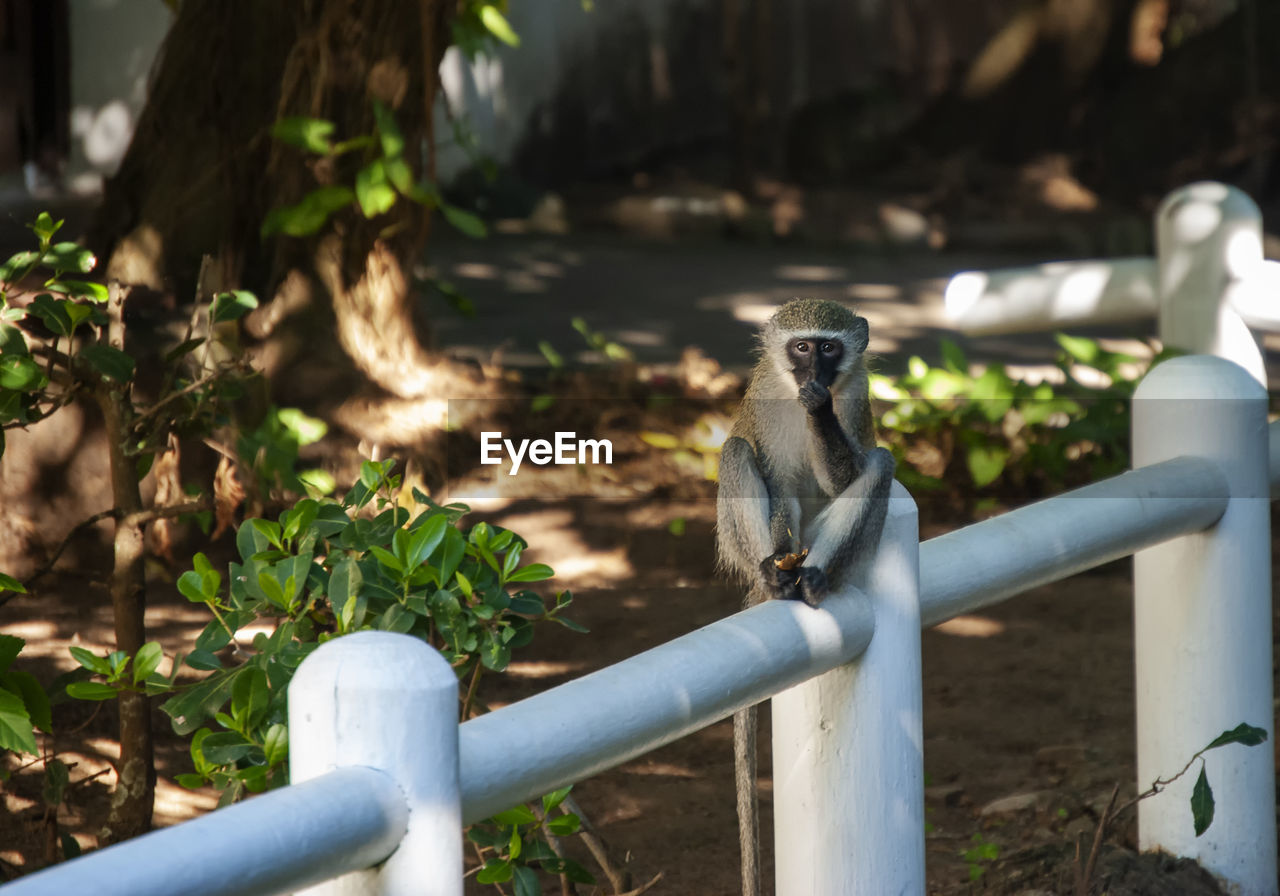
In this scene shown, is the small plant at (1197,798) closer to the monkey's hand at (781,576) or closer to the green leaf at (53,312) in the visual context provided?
the monkey's hand at (781,576)

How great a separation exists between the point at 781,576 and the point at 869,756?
27 cm

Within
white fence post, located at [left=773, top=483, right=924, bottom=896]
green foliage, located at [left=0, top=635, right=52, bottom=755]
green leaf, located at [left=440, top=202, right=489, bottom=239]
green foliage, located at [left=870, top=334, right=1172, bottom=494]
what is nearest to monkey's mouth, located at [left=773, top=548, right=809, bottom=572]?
white fence post, located at [left=773, top=483, right=924, bottom=896]

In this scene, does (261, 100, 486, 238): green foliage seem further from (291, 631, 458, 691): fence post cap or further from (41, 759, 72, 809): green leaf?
(291, 631, 458, 691): fence post cap

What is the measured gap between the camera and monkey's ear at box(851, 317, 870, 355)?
2.61 metres

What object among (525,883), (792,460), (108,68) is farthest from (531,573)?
(108,68)

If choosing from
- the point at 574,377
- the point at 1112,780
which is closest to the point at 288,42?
the point at 574,377

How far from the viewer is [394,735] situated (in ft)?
4.28

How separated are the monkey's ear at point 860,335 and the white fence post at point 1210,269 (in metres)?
1.48

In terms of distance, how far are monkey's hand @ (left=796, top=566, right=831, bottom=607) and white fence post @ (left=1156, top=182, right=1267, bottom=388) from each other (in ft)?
6.89

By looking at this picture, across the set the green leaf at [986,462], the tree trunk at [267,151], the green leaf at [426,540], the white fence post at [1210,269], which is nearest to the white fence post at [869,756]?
the green leaf at [426,540]

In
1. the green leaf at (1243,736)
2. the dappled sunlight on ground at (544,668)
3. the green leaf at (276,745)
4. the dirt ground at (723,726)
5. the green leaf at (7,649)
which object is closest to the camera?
the green leaf at (276,745)

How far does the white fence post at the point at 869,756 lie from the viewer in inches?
77.1

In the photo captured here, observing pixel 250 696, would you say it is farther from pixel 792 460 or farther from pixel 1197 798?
pixel 1197 798

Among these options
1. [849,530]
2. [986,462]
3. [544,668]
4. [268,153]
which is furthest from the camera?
[986,462]
